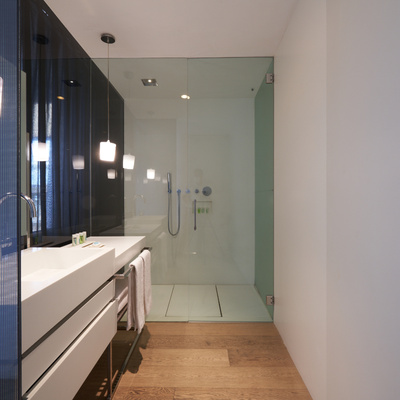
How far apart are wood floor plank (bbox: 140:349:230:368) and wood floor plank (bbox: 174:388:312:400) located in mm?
264

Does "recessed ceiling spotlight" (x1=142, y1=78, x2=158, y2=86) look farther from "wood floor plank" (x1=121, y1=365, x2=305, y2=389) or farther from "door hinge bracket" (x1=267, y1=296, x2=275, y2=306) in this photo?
"wood floor plank" (x1=121, y1=365, x2=305, y2=389)

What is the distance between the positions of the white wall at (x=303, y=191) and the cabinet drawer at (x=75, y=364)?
1.21 meters

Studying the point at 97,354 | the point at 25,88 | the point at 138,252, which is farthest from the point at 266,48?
the point at 97,354

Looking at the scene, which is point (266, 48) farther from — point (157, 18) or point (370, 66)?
point (370, 66)

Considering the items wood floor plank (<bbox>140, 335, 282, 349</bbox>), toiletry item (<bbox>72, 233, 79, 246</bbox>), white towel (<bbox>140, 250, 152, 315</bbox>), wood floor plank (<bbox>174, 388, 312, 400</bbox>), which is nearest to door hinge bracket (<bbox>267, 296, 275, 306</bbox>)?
wood floor plank (<bbox>140, 335, 282, 349</bbox>)

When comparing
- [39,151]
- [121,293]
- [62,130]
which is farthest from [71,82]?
[121,293]

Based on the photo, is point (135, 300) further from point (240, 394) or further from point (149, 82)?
point (149, 82)

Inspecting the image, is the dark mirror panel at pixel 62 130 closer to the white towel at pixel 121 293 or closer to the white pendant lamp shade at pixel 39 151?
the white pendant lamp shade at pixel 39 151

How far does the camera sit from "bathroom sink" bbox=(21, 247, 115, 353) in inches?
35.5

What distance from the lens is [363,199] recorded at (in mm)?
1098

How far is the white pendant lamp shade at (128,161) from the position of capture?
2.73 meters

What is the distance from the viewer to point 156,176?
2.74 metres

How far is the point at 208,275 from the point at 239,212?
2.33ft

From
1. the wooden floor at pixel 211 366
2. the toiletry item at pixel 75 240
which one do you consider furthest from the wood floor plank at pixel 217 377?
the toiletry item at pixel 75 240
